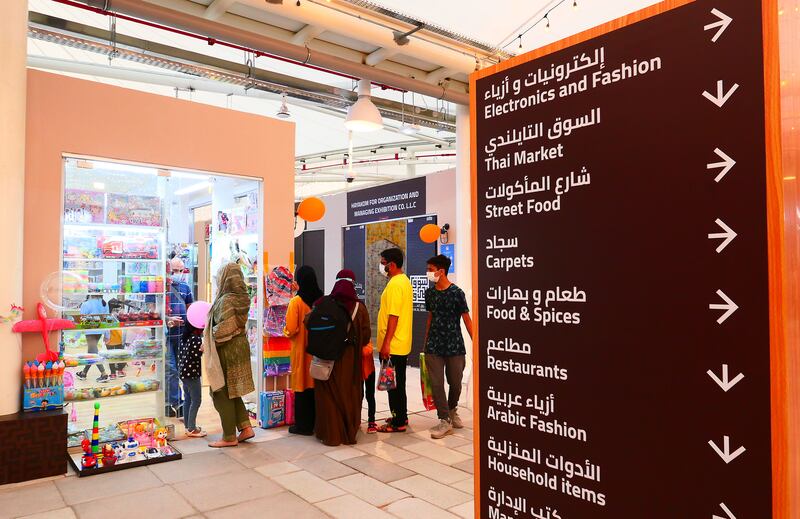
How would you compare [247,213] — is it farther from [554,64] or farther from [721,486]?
[721,486]

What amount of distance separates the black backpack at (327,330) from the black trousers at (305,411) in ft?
1.91

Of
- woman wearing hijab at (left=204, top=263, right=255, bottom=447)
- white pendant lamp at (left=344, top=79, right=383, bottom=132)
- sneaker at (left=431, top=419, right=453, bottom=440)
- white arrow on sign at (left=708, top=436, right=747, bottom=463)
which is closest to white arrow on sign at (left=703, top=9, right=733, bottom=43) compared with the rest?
white arrow on sign at (left=708, top=436, right=747, bottom=463)

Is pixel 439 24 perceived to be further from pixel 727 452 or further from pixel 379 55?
pixel 727 452

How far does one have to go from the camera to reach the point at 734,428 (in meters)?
1.17

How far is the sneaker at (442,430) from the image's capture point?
5.11 m

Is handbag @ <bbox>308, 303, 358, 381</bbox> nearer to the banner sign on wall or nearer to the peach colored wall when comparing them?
the peach colored wall

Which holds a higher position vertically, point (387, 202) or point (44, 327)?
point (387, 202)

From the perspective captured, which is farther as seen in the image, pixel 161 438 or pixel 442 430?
pixel 442 430

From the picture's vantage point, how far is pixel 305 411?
527cm

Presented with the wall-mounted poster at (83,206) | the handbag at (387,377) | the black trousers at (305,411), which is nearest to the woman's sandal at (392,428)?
the handbag at (387,377)

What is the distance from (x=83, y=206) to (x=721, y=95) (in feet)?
16.7

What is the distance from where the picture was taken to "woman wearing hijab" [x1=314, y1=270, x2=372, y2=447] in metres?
4.91

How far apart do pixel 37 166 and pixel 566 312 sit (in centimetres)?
459

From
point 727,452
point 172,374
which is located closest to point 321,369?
point 172,374
